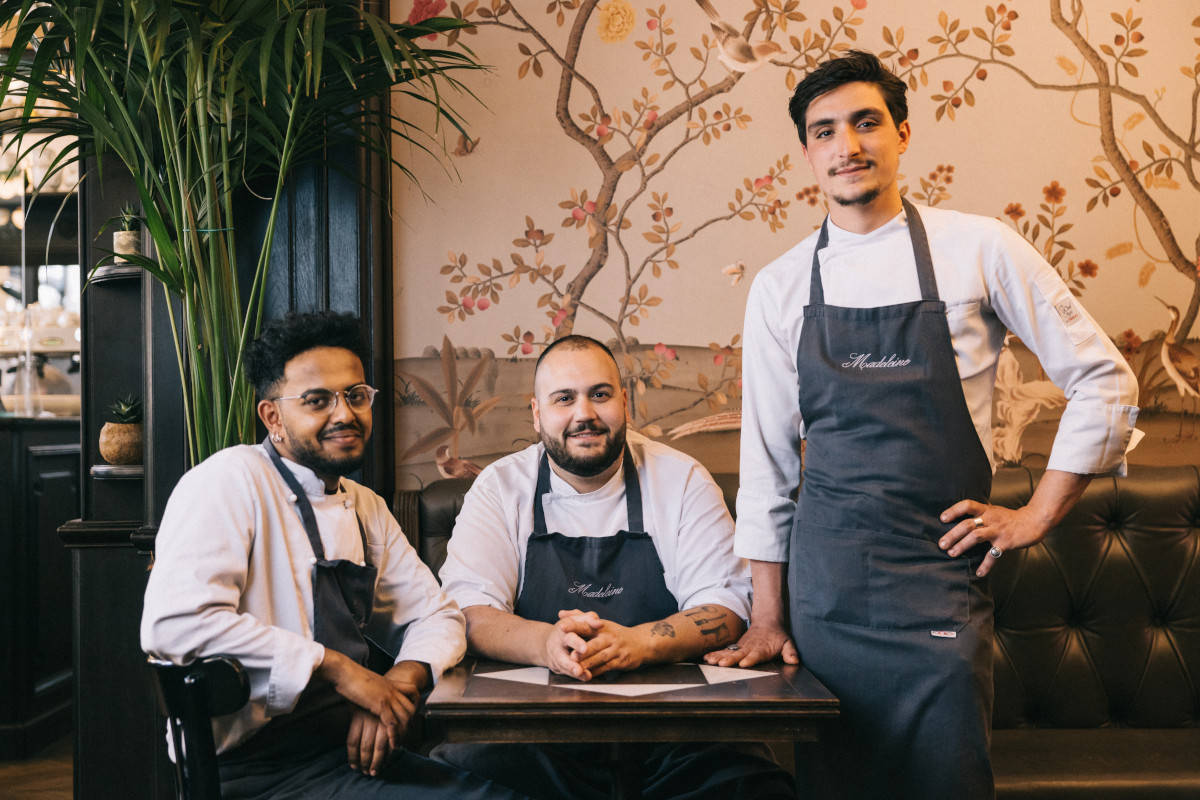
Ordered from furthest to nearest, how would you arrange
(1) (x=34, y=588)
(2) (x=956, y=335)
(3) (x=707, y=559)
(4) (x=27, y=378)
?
(4) (x=27, y=378), (1) (x=34, y=588), (3) (x=707, y=559), (2) (x=956, y=335)

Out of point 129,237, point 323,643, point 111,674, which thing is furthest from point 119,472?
point 323,643

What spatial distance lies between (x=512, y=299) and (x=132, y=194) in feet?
3.54

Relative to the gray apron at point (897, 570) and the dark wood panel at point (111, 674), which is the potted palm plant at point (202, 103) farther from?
the gray apron at point (897, 570)

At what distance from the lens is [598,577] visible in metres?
1.93

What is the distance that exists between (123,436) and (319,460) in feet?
3.60

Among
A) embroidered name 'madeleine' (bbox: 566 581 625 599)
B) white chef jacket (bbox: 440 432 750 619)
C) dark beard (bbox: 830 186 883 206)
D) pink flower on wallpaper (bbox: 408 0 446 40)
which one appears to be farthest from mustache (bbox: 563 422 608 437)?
pink flower on wallpaper (bbox: 408 0 446 40)

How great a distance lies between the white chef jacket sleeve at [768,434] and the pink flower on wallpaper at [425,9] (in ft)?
4.81

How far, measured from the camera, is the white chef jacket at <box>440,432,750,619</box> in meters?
1.88

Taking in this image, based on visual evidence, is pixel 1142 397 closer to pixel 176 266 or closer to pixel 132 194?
pixel 176 266

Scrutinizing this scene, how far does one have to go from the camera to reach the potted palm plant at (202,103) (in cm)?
183

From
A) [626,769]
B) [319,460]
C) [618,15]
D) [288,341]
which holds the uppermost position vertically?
[618,15]

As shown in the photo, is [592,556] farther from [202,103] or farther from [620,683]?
[202,103]

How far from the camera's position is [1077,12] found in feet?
8.45

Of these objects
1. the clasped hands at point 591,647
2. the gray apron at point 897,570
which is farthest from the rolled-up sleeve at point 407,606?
Answer: the gray apron at point 897,570
